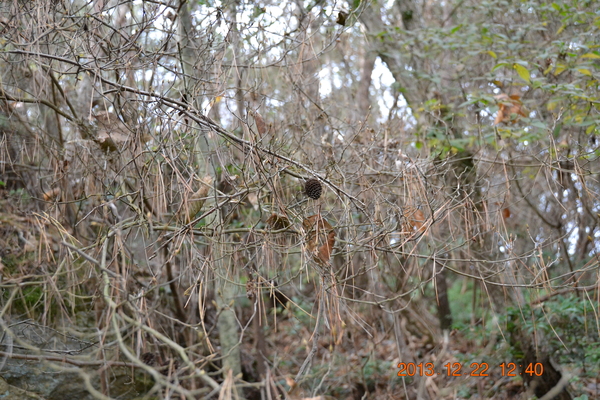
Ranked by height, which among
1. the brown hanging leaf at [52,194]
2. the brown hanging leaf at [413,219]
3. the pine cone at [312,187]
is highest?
the brown hanging leaf at [52,194]

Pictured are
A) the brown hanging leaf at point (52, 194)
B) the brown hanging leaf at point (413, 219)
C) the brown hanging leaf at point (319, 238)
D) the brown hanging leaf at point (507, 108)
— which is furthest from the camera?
the brown hanging leaf at point (507, 108)

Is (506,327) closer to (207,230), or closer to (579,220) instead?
(579,220)

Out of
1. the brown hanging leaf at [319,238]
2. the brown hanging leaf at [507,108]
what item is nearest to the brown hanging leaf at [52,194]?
the brown hanging leaf at [319,238]

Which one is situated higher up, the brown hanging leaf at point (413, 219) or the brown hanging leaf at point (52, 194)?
the brown hanging leaf at point (52, 194)

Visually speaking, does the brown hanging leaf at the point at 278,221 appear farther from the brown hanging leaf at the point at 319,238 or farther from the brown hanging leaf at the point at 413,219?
the brown hanging leaf at the point at 413,219

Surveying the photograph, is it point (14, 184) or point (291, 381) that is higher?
point (14, 184)

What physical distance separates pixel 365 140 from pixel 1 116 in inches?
93.4

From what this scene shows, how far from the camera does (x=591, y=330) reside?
134 inches

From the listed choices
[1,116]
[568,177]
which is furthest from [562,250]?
[1,116]

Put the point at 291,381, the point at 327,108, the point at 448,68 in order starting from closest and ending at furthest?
the point at 291,381 < the point at 327,108 < the point at 448,68

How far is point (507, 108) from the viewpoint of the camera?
3.36 m

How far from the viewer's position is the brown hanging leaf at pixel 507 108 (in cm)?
329

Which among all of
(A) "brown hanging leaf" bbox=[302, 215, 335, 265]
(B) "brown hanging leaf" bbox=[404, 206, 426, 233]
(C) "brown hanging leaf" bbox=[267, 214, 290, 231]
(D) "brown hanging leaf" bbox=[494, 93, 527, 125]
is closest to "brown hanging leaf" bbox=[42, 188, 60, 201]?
(C) "brown hanging leaf" bbox=[267, 214, 290, 231]

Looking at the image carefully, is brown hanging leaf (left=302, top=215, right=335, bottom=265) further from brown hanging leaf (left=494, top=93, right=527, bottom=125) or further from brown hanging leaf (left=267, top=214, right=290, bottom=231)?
Answer: brown hanging leaf (left=494, top=93, right=527, bottom=125)
